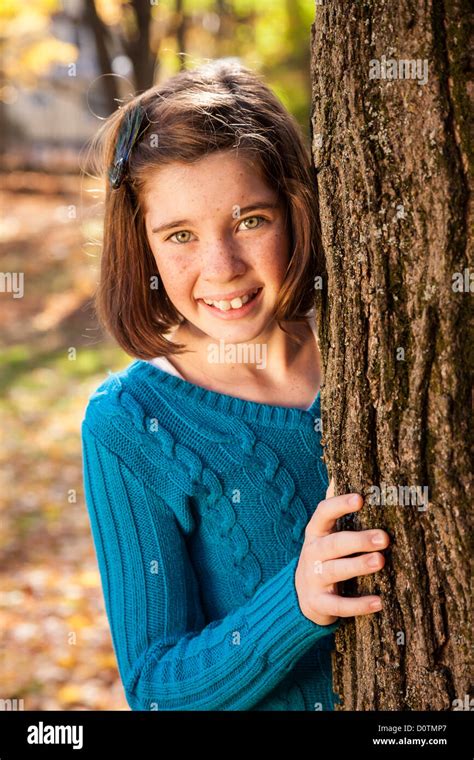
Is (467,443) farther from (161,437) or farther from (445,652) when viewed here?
(161,437)

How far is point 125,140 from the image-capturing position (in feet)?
6.31

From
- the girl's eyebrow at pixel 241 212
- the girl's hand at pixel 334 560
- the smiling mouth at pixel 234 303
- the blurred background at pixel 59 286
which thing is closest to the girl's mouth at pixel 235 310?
the smiling mouth at pixel 234 303

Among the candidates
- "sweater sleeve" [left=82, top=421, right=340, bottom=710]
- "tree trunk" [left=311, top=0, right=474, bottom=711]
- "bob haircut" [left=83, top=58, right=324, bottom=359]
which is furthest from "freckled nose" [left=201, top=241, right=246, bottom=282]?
"sweater sleeve" [left=82, top=421, right=340, bottom=710]

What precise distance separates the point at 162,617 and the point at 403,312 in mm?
866

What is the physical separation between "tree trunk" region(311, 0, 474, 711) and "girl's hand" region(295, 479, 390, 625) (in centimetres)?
3

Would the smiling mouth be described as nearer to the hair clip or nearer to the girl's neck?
the girl's neck

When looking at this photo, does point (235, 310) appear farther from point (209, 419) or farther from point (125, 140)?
point (125, 140)

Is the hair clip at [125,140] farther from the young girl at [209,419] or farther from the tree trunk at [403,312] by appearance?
the tree trunk at [403,312]

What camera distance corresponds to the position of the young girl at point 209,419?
1743mm

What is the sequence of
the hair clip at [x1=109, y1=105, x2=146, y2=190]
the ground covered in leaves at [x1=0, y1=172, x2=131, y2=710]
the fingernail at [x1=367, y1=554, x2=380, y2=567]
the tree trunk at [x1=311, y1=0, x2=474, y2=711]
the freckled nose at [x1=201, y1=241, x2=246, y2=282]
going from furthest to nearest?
the ground covered in leaves at [x1=0, y1=172, x2=131, y2=710]
the hair clip at [x1=109, y1=105, x2=146, y2=190]
the freckled nose at [x1=201, y1=241, x2=246, y2=282]
the fingernail at [x1=367, y1=554, x2=380, y2=567]
the tree trunk at [x1=311, y1=0, x2=474, y2=711]

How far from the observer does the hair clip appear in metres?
1.90

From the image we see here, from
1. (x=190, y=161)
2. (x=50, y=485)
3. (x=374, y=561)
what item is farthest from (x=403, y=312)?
(x=50, y=485)
